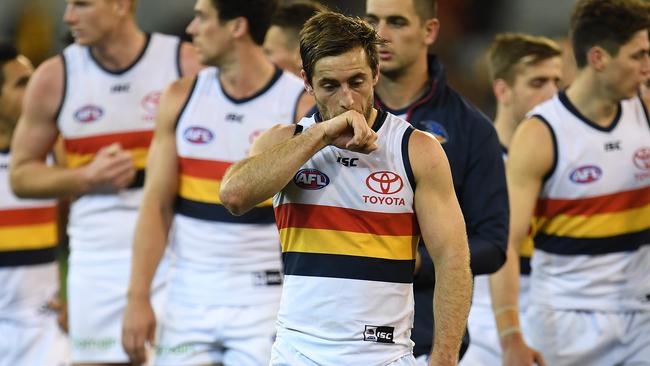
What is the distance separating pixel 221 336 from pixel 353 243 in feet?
6.56

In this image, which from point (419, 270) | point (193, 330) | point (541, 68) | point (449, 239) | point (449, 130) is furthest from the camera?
point (541, 68)

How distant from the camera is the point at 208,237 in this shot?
654cm

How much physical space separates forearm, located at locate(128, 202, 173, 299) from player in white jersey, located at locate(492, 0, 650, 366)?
1710mm

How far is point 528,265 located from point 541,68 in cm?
134

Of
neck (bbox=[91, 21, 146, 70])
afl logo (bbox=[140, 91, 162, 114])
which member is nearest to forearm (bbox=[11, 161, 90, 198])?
afl logo (bbox=[140, 91, 162, 114])

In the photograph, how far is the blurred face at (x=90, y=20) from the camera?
298 inches

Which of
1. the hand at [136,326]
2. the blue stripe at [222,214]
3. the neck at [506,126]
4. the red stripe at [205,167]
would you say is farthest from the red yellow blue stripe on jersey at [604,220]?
the hand at [136,326]

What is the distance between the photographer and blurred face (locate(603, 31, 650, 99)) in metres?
6.68

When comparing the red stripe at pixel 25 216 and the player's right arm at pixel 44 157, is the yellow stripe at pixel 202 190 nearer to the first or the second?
the player's right arm at pixel 44 157

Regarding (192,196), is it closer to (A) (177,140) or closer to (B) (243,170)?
(A) (177,140)

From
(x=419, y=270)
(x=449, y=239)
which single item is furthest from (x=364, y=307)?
(x=419, y=270)

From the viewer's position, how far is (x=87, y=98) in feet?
24.6

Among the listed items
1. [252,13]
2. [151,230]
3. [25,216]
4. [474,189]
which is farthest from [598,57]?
[25,216]

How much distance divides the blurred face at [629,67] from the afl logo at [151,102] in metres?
2.55
